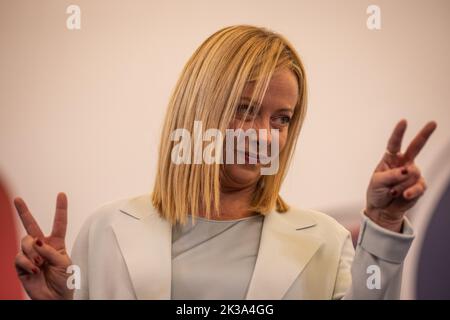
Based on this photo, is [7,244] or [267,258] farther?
[7,244]

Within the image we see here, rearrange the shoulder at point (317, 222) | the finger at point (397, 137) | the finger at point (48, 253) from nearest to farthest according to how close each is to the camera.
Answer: the finger at point (397, 137), the finger at point (48, 253), the shoulder at point (317, 222)

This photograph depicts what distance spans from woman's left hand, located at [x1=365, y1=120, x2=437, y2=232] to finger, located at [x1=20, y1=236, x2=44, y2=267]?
79 centimetres

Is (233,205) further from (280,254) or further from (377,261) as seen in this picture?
(377,261)

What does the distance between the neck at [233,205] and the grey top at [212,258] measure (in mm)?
31

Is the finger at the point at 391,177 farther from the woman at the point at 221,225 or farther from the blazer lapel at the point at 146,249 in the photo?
the blazer lapel at the point at 146,249

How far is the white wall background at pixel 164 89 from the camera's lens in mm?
1818

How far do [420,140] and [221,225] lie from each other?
0.52 meters

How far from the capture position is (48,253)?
154cm

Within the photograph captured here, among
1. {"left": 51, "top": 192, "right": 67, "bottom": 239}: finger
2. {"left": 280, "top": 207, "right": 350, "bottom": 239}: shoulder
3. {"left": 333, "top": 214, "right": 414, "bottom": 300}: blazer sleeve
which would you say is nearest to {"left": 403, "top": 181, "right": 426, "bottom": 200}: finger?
{"left": 333, "top": 214, "right": 414, "bottom": 300}: blazer sleeve

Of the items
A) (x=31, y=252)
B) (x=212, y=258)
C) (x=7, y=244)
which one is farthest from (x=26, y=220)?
(x=212, y=258)

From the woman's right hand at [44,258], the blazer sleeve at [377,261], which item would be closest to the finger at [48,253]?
the woman's right hand at [44,258]

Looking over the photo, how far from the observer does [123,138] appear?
183cm

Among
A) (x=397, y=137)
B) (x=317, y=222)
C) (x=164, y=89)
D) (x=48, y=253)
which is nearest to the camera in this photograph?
(x=397, y=137)
